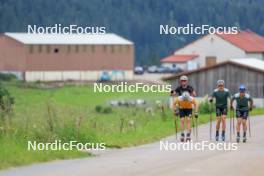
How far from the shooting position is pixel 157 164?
62.8 feet

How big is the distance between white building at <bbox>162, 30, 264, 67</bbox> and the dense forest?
19588 mm

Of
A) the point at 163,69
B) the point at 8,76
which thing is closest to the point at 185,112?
the point at 8,76

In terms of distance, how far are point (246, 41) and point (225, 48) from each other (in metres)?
2.57

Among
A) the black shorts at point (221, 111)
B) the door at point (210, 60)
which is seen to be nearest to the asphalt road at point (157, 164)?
the black shorts at point (221, 111)

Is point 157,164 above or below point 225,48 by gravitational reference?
below

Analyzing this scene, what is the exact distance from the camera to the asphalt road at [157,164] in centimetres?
1753

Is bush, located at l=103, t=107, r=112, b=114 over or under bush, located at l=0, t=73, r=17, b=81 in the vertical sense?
under

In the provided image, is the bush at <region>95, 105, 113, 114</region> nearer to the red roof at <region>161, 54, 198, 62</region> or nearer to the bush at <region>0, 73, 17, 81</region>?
the bush at <region>0, 73, 17, 81</region>

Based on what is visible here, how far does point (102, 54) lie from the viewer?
91.9m

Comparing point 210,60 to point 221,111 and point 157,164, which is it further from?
point 157,164

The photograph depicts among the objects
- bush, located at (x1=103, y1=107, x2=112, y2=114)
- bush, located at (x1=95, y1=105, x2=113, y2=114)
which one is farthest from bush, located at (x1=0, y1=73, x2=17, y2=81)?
bush, located at (x1=103, y1=107, x2=112, y2=114)

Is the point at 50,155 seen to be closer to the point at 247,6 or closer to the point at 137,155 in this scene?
the point at 137,155

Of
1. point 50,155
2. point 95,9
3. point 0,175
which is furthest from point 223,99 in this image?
point 95,9

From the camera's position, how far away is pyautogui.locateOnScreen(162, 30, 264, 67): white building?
275 feet
